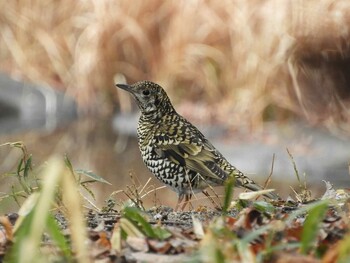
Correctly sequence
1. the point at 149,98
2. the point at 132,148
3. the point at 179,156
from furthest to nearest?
the point at 132,148, the point at 149,98, the point at 179,156

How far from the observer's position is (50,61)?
53.9 ft

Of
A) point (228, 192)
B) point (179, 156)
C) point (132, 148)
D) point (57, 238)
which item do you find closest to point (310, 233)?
point (57, 238)

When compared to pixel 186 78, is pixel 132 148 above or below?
below

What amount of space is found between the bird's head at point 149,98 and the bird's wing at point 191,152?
1.18 ft

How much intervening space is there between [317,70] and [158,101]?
18.0 feet

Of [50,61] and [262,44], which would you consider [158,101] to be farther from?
[50,61]

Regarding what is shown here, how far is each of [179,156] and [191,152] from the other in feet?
0.35

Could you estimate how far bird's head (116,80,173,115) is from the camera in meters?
8.12

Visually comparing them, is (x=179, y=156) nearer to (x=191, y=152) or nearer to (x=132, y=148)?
(x=191, y=152)

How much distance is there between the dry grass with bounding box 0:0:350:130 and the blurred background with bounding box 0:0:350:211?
0.06 ft

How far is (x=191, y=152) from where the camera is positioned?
7637 mm

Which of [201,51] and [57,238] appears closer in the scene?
[57,238]

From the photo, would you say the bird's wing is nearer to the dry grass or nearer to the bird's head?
the bird's head

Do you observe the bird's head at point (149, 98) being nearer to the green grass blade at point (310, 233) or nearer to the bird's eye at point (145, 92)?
the bird's eye at point (145, 92)
